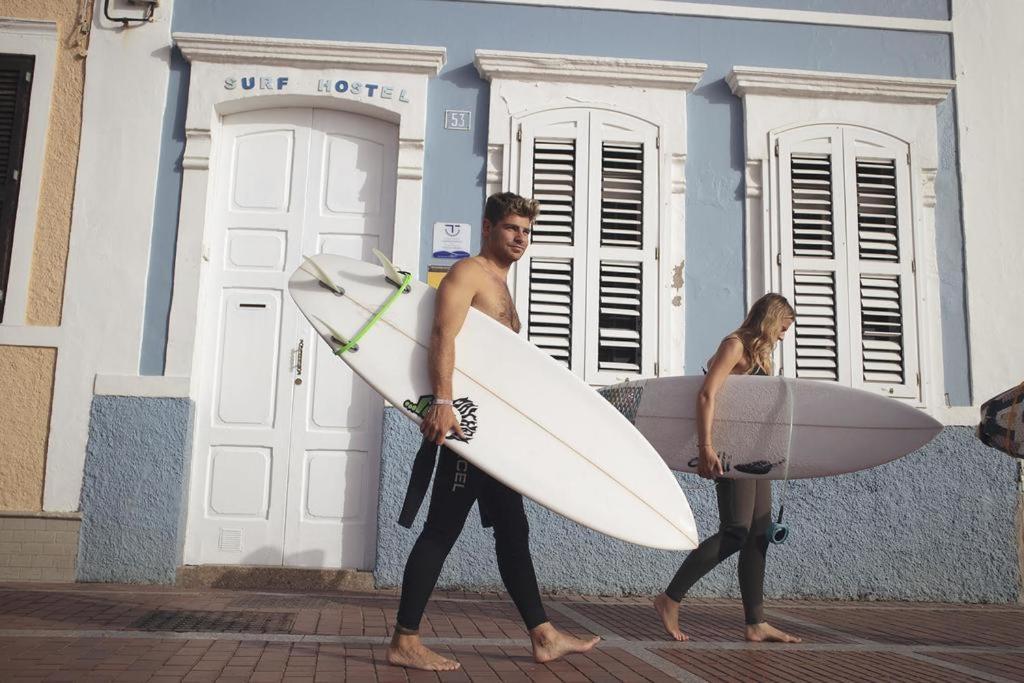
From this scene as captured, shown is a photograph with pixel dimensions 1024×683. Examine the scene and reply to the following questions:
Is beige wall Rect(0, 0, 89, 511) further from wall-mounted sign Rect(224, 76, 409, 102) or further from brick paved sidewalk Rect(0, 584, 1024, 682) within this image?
wall-mounted sign Rect(224, 76, 409, 102)

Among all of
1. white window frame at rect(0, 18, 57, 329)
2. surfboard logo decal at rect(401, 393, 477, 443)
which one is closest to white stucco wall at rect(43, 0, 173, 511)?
white window frame at rect(0, 18, 57, 329)

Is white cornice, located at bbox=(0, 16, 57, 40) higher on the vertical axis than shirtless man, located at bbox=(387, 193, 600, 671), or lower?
higher

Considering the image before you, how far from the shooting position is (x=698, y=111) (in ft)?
20.8

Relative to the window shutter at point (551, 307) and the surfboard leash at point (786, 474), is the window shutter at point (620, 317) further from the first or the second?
the surfboard leash at point (786, 474)

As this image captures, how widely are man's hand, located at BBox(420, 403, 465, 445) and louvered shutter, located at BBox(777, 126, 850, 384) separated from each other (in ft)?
11.9

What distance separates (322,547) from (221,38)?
358 cm

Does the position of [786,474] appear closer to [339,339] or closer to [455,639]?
[455,639]

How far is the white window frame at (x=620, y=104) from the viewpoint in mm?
6109

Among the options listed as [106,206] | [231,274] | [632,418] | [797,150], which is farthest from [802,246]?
[106,206]

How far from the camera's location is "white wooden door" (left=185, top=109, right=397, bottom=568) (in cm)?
584

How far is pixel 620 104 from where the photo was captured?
20.6 feet

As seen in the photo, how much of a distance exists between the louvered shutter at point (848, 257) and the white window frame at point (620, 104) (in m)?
0.77

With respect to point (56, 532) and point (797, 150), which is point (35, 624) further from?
point (797, 150)

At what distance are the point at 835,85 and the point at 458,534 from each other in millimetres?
4807
